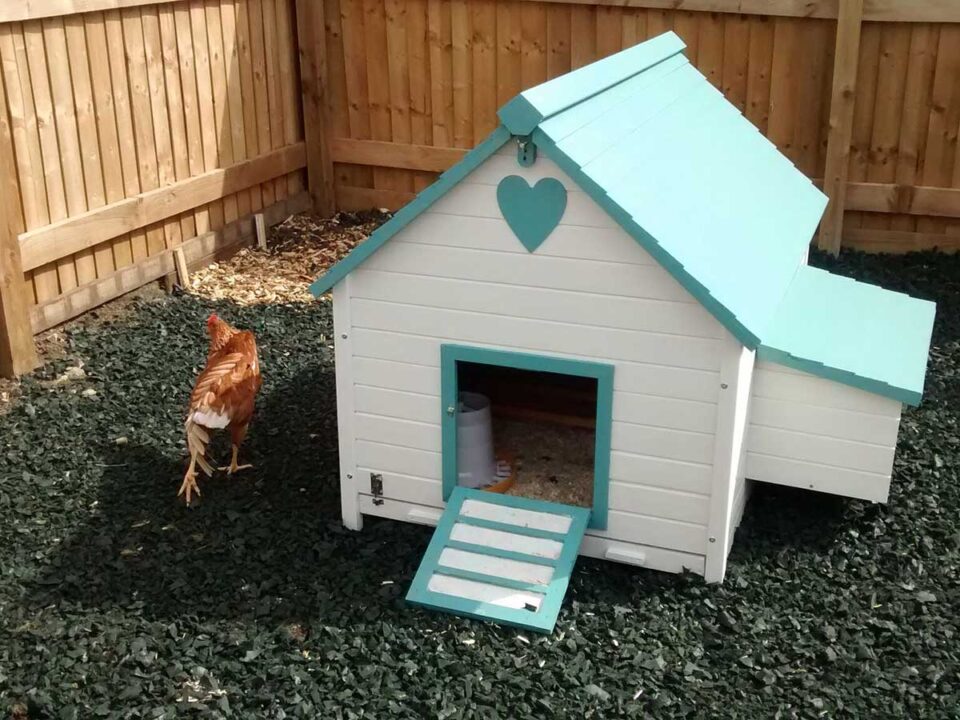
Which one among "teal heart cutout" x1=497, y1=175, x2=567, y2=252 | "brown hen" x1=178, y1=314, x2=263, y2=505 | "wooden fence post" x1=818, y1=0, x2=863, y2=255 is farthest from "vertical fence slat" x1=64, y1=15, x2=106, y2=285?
"wooden fence post" x1=818, y1=0, x2=863, y2=255

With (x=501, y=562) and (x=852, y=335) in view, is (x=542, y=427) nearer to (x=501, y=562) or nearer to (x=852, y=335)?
(x=501, y=562)

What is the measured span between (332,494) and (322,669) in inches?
45.4

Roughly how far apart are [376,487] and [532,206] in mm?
1301

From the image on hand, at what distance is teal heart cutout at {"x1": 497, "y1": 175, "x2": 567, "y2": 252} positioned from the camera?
3.51 metres

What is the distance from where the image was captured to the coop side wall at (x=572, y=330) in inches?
139

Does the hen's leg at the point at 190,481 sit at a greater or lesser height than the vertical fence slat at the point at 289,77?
lesser

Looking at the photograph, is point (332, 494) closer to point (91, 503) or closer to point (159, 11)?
point (91, 503)

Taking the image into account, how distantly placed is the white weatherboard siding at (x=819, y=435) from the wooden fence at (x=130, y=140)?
3.67 m

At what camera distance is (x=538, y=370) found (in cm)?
387

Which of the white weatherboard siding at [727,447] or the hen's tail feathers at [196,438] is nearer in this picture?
the white weatherboard siding at [727,447]

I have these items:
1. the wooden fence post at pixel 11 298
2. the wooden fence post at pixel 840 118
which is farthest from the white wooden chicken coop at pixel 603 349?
the wooden fence post at pixel 840 118

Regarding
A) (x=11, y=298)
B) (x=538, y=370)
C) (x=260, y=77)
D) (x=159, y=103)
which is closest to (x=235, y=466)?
(x=538, y=370)

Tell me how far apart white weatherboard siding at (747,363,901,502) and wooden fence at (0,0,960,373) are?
351 cm

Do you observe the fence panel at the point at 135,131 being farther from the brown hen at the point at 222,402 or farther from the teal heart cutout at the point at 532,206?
the teal heart cutout at the point at 532,206
